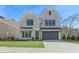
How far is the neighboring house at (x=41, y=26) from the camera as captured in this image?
17156mm

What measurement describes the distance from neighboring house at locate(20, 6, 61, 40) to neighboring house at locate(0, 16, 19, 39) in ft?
2.05

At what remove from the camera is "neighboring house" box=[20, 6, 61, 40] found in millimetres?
17156

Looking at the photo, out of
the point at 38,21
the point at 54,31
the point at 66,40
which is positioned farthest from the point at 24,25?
the point at 66,40

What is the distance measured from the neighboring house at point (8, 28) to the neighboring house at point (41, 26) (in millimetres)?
625

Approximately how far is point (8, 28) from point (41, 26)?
10.4 feet

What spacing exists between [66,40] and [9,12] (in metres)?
4.20

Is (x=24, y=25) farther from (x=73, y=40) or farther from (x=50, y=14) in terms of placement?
(x=73, y=40)

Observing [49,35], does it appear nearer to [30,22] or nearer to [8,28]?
[30,22]

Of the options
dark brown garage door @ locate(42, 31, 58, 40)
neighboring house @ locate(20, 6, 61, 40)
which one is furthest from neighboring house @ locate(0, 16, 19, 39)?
dark brown garage door @ locate(42, 31, 58, 40)

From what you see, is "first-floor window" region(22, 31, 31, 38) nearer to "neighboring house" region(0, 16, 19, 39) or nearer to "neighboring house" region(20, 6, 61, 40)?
"neighboring house" region(20, 6, 61, 40)

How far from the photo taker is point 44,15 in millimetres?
17516

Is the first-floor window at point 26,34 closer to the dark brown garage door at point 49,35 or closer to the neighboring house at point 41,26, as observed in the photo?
the neighboring house at point 41,26

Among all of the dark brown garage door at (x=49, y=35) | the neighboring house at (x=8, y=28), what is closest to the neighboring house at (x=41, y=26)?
the dark brown garage door at (x=49, y=35)

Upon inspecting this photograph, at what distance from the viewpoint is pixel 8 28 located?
15945 millimetres
